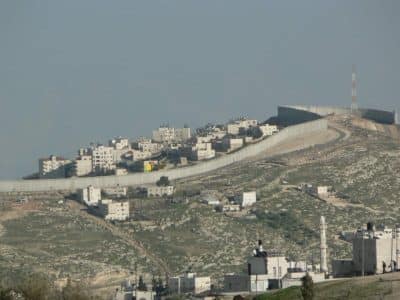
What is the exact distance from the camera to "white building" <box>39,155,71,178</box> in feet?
489

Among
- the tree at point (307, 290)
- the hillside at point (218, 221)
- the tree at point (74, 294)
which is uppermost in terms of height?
the hillside at point (218, 221)

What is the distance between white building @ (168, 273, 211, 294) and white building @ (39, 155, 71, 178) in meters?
63.2

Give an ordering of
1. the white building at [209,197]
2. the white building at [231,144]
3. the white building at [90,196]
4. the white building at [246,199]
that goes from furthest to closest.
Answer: the white building at [231,144], the white building at [90,196], the white building at [246,199], the white building at [209,197]

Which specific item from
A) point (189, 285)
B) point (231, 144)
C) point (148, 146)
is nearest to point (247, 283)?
point (189, 285)

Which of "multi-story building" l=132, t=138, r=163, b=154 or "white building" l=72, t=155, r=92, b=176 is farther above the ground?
"multi-story building" l=132, t=138, r=163, b=154

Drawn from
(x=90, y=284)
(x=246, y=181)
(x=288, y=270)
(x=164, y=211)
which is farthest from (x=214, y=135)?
(x=288, y=270)

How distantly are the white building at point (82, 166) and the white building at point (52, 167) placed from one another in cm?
92

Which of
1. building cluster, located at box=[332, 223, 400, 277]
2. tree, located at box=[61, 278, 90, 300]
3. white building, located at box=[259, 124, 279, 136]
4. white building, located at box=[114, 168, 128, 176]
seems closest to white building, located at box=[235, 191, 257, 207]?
white building, located at box=[114, 168, 128, 176]

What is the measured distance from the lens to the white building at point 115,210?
120 metres

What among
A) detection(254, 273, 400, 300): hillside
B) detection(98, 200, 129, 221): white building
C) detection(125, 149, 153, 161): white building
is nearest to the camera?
detection(254, 273, 400, 300): hillside

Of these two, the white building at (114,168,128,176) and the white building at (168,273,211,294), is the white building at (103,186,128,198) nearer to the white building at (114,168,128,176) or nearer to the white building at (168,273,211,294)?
the white building at (114,168,128,176)

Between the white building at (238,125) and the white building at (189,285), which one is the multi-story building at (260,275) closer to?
the white building at (189,285)

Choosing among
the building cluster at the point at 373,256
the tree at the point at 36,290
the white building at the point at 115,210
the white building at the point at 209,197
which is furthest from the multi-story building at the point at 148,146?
the tree at the point at 36,290

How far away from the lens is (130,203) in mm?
124062
